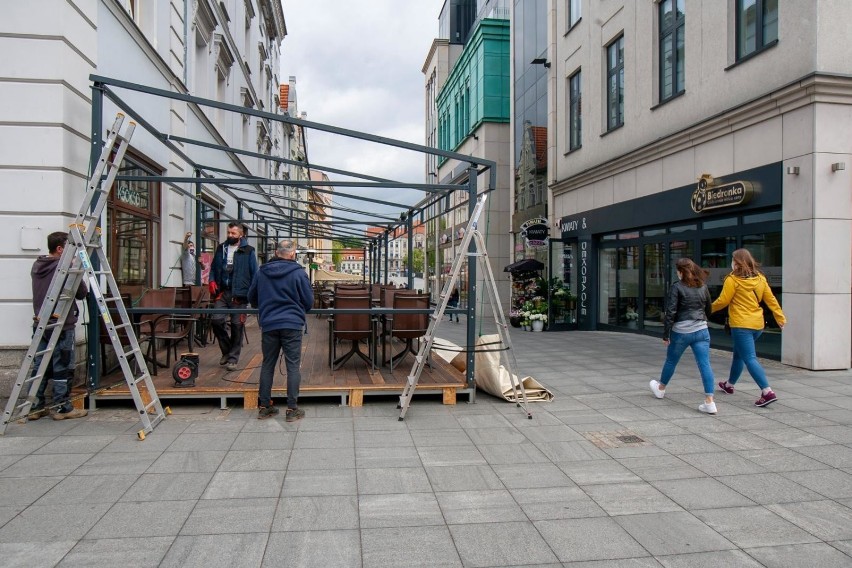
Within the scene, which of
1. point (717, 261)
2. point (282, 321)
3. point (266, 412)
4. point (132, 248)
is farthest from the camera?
point (717, 261)

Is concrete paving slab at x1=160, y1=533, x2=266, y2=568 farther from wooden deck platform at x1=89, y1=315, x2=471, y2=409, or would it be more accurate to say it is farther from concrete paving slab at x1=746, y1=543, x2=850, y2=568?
wooden deck platform at x1=89, y1=315, x2=471, y2=409

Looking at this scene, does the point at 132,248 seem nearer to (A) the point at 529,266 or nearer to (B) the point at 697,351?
(B) the point at 697,351

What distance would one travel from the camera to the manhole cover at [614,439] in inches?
211

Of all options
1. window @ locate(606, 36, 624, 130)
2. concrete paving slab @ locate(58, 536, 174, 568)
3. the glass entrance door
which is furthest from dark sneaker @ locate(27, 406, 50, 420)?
the glass entrance door

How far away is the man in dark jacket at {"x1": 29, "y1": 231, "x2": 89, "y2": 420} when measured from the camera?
18.8 feet

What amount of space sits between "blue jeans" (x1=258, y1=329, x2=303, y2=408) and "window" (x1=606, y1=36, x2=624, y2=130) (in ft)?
36.8

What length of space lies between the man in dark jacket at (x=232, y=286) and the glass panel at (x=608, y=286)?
34.1ft

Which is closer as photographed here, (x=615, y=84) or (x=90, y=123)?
(x=90, y=123)

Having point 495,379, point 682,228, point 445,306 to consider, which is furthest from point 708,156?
point 445,306

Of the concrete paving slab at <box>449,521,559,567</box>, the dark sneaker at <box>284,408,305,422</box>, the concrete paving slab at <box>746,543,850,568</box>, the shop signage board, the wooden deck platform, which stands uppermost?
the shop signage board

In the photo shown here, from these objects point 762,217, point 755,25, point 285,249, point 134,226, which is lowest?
point 285,249

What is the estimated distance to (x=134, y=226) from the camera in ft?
29.0

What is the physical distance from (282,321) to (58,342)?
6.69 ft

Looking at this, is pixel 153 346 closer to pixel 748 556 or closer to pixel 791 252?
pixel 748 556
